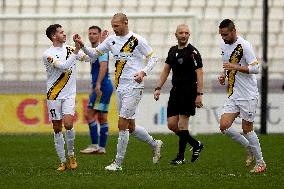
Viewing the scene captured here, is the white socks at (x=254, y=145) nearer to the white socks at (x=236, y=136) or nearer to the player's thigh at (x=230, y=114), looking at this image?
the player's thigh at (x=230, y=114)

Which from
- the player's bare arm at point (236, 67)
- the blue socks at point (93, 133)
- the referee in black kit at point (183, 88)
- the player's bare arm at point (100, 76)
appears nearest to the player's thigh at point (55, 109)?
the referee in black kit at point (183, 88)

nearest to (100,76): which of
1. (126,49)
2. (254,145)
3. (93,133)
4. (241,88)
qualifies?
(93,133)

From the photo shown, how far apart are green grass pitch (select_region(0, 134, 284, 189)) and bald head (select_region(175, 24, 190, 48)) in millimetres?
1877

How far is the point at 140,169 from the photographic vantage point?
545 inches

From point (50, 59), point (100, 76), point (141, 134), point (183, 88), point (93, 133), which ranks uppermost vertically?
point (50, 59)

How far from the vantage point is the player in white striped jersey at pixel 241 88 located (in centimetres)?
1320

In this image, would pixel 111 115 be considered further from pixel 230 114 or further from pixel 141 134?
pixel 230 114

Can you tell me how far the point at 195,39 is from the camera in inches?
888

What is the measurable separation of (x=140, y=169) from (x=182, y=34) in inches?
90.6

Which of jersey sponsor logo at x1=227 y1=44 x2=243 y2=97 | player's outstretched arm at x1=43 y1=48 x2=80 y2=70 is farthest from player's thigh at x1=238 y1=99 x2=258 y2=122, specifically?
player's outstretched arm at x1=43 y1=48 x2=80 y2=70

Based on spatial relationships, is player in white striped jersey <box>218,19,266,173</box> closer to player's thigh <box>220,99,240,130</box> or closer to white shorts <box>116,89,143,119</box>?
player's thigh <box>220,99,240,130</box>

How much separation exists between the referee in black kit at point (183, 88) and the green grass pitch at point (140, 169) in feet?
1.21

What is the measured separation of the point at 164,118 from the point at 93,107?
4.69 metres

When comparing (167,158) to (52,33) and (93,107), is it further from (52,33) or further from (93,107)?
(52,33)
